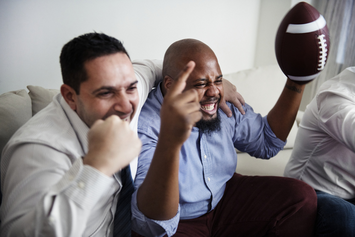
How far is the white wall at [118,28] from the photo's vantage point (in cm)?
161

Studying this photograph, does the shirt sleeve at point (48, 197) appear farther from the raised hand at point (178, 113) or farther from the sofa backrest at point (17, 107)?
the sofa backrest at point (17, 107)

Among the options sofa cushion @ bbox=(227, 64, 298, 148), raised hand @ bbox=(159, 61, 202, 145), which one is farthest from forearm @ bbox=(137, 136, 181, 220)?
sofa cushion @ bbox=(227, 64, 298, 148)

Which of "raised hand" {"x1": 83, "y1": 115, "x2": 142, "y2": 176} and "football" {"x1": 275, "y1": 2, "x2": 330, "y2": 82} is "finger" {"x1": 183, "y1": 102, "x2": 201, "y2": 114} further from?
"football" {"x1": 275, "y1": 2, "x2": 330, "y2": 82}

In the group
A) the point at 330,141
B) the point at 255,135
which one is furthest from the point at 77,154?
the point at 330,141

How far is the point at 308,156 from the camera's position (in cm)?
132

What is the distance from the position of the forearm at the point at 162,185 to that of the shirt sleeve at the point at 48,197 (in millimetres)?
164

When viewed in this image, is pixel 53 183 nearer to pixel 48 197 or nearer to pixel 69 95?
pixel 48 197

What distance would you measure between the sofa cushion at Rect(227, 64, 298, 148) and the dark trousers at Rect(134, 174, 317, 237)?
682 millimetres


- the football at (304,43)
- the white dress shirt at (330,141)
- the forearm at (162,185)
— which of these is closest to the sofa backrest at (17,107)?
the forearm at (162,185)

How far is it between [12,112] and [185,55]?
739 millimetres

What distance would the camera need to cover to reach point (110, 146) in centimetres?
57

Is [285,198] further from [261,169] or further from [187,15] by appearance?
[187,15]

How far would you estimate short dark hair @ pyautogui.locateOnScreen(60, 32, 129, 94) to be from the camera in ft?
2.55

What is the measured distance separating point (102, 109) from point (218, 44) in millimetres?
1948
